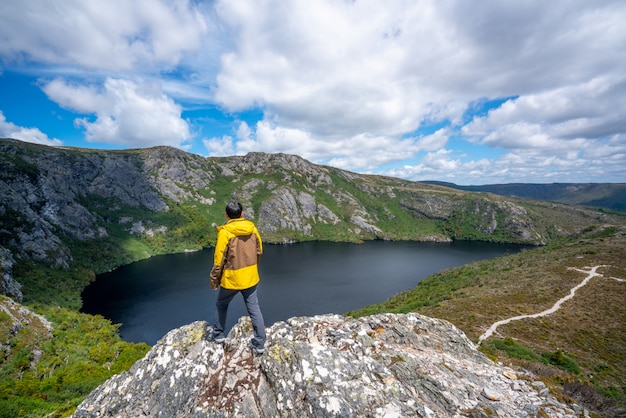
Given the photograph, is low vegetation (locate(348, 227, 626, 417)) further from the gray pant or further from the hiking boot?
the gray pant

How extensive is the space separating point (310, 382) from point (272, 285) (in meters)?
79.2

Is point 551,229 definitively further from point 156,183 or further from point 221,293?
point 156,183

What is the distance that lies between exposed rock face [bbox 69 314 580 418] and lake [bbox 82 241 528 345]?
170 ft

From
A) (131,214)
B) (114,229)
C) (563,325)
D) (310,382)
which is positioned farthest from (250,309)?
(131,214)

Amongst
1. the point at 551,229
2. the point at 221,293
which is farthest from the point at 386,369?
the point at 551,229

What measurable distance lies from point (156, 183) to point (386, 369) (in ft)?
655

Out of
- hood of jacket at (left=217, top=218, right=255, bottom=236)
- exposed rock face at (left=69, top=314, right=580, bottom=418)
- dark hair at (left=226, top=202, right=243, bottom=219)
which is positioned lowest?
exposed rock face at (left=69, top=314, right=580, bottom=418)

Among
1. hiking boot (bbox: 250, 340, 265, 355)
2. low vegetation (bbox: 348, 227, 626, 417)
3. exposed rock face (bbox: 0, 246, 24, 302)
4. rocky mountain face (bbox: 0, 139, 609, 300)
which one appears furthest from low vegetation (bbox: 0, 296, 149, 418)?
low vegetation (bbox: 348, 227, 626, 417)

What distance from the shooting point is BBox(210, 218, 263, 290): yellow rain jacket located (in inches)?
308

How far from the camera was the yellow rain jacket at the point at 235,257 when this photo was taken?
7.81 meters

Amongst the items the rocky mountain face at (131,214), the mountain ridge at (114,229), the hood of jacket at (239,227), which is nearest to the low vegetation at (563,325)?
the mountain ridge at (114,229)

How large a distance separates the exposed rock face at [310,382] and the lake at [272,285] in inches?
2036

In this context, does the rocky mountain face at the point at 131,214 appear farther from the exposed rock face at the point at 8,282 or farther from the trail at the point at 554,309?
the trail at the point at 554,309

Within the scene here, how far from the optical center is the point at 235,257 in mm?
7840
